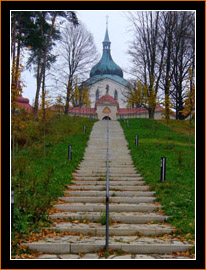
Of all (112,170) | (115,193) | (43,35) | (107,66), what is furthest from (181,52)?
(107,66)

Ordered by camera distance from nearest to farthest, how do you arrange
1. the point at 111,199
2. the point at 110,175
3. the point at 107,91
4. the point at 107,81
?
the point at 111,199, the point at 110,175, the point at 107,91, the point at 107,81

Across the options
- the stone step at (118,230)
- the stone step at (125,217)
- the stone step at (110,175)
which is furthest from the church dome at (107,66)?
the stone step at (118,230)

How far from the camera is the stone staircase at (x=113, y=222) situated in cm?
633

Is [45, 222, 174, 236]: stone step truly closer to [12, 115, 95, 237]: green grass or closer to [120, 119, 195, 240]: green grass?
[120, 119, 195, 240]: green grass

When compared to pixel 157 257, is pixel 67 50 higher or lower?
higher

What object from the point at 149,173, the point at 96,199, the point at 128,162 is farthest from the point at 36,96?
the point at 96,199

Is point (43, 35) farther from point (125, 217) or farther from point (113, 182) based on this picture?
point (125, 217)

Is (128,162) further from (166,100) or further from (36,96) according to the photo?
(36,96)

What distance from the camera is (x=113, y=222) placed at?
7.95 metres

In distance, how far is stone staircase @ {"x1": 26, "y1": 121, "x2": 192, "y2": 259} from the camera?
6332 millimetres

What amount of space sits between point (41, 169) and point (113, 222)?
5.42m

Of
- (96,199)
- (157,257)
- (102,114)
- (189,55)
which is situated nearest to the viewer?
(157,257)

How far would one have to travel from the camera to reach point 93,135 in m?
23.9

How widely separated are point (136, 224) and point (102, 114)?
44787mm
